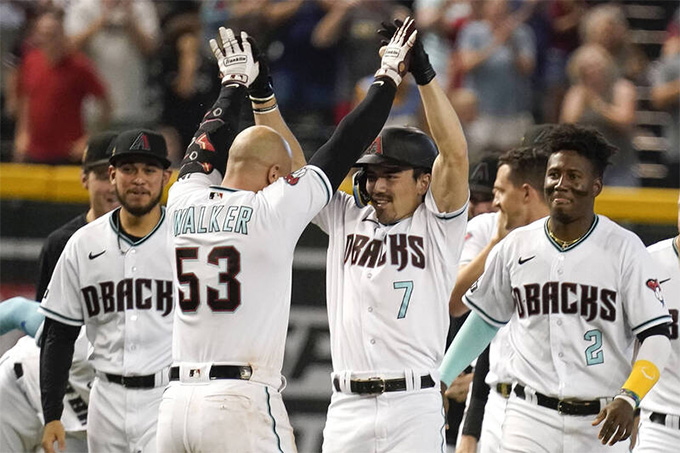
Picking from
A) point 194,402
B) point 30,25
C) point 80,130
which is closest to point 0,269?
point 80,130

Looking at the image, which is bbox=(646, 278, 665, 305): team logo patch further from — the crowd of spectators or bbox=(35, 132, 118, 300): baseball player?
the crowd of spectators

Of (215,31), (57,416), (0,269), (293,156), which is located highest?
(215,31)

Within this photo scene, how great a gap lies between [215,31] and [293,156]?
206 inches

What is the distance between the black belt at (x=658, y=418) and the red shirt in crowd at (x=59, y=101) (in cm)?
618

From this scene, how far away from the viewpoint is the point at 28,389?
7273mm

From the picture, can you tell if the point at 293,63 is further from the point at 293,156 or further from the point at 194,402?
the point at 194,402

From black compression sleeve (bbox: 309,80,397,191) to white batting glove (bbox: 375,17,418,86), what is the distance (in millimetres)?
151

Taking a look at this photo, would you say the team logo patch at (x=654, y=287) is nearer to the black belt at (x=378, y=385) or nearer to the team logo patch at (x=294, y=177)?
the black belt at (x=378, y=385)

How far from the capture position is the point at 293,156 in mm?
6270

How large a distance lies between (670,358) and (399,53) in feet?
6.46

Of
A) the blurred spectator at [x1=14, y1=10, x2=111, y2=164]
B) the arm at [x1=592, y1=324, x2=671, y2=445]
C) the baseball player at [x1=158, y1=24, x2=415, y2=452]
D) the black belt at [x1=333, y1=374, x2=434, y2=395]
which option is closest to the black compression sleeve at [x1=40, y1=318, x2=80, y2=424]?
the baseball player at [x1=158, y1=24, x2=415, y2=452]

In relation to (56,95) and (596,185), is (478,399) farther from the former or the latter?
(56,95)

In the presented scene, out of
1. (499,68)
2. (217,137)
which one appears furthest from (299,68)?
(217,137)

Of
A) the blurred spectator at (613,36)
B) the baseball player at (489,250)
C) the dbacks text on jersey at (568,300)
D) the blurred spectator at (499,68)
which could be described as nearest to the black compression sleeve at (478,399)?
the baseball player at (489,250)
